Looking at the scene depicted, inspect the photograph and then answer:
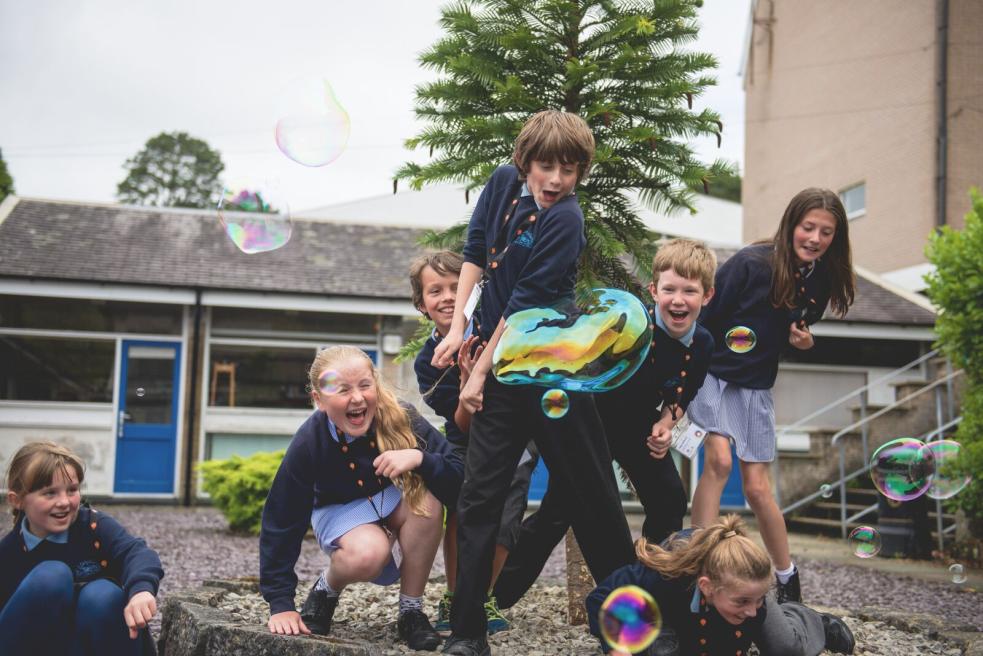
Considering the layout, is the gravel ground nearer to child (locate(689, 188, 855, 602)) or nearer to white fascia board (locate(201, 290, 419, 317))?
child (locate(689, 188, 855, 602))

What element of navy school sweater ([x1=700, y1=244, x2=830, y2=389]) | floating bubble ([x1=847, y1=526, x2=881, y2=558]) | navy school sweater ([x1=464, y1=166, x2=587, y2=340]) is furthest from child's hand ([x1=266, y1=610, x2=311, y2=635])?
floating bubble ([x1=847, y1=526, x2=881, y2=558])

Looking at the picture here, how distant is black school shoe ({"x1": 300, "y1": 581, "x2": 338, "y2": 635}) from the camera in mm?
3777

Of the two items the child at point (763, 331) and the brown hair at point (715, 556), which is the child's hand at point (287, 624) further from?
the child at point (763, 331)

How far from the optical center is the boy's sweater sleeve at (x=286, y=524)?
141 inches

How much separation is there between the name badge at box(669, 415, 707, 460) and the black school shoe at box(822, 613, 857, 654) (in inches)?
34.9

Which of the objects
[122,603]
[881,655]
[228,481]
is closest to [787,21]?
[228,481]

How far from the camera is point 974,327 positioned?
8.91m

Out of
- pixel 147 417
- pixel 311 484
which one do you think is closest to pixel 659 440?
pixel 311 484

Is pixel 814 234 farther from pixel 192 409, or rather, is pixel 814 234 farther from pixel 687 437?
pixel 192 409

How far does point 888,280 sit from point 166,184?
122 ft

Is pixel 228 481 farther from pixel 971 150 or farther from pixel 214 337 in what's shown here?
pixel 971 150

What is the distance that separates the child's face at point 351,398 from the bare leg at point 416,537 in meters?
0.40

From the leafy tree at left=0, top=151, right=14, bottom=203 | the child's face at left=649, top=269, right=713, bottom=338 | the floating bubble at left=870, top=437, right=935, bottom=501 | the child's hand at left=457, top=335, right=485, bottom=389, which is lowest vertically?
the floating bubble at left=870, top=437, right=935, bottom=501

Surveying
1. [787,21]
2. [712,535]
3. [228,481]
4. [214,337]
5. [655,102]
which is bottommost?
[228,481]
